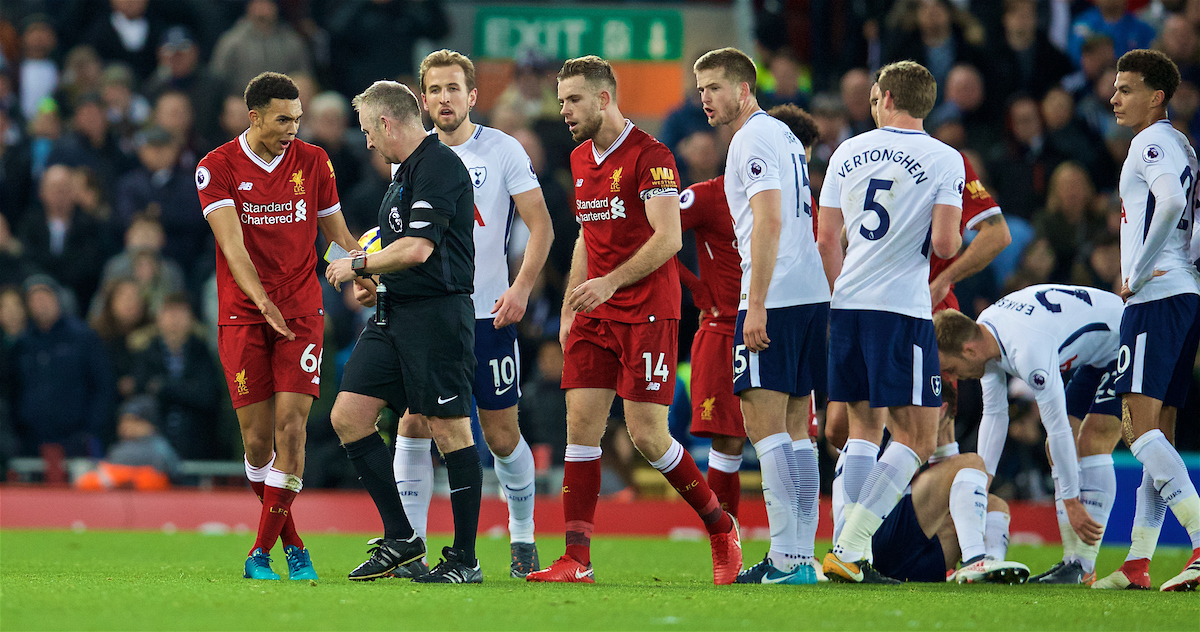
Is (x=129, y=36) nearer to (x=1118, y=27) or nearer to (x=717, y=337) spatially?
(x=717, y=337)

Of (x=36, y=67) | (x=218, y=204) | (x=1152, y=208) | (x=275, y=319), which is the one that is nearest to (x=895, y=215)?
(x=1152, y=208)

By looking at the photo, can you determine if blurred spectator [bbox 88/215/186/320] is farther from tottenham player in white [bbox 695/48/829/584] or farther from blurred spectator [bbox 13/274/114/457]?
tottenham player in white [bbox 695/48/829/584]

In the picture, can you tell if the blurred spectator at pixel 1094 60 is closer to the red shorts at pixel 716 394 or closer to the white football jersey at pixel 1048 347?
the white football jersey at pixel 1048 347

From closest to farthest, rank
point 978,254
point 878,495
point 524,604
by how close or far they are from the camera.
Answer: point 524,604 → point 878,495 → point 978,254

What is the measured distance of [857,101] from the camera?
14141 mm

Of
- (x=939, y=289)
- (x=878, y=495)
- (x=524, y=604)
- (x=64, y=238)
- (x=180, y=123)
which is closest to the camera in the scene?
(x=524, y=604)

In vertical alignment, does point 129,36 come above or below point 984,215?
above

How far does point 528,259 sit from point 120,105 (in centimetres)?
925

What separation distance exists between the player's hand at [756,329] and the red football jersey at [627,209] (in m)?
0.47

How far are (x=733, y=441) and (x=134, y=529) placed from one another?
6.55m

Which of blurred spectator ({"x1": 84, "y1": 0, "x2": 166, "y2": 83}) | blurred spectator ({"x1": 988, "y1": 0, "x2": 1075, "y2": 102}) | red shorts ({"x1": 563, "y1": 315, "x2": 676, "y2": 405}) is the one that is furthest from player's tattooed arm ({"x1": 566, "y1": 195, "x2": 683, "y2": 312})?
blurred spectator ({"x1": 84, "y1": 0, "x2": 166, "y2": 83})

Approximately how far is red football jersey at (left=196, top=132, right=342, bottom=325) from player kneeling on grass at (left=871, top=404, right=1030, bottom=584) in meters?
3.50

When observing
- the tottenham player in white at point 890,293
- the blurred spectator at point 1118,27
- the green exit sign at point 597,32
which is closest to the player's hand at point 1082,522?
the tottenham player in white at point 890,293

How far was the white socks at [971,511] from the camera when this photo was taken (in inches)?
285
